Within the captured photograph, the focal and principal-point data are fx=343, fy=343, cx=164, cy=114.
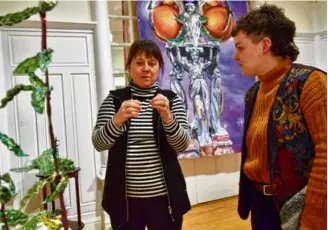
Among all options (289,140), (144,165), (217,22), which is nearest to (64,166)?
(289,140)

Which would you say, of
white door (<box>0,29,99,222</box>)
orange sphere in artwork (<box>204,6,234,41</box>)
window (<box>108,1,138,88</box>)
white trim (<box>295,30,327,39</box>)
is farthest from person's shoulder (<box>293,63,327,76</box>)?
white trim (<box>295,30,327,39</box>)

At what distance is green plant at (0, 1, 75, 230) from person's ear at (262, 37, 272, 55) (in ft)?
2.27

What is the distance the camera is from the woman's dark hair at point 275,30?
3.38ft

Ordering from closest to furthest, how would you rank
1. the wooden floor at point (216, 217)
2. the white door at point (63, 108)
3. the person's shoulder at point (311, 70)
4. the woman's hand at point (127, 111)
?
1. the person's shoulder at point (311, 70)
2. the woman's hand at point (127, 111)
3. the white door at point (63, 108)
4. the wooden floor at point (216, 217)

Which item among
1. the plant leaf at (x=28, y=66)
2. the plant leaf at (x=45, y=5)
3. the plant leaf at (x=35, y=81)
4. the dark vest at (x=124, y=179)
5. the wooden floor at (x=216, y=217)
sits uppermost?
the plant leaf at (x=45, y=5)

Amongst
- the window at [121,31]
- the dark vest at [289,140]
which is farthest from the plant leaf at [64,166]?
the window at [121,31]

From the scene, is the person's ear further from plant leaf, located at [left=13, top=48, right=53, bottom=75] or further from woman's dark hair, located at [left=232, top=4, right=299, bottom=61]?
plant leaf, located at [left=13, top=48, right=53, bottom=75]

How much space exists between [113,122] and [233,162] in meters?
2.38

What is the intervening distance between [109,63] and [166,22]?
2.08ft

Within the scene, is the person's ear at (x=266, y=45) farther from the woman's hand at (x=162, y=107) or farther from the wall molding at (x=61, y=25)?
the wall molding at (x=61, y=25)

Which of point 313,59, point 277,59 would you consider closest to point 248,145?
point 277,59

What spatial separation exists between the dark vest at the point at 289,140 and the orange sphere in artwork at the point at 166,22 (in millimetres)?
2016

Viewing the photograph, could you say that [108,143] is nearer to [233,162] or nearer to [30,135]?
[30,135]

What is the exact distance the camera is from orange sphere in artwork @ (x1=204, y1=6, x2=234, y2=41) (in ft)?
10.3
